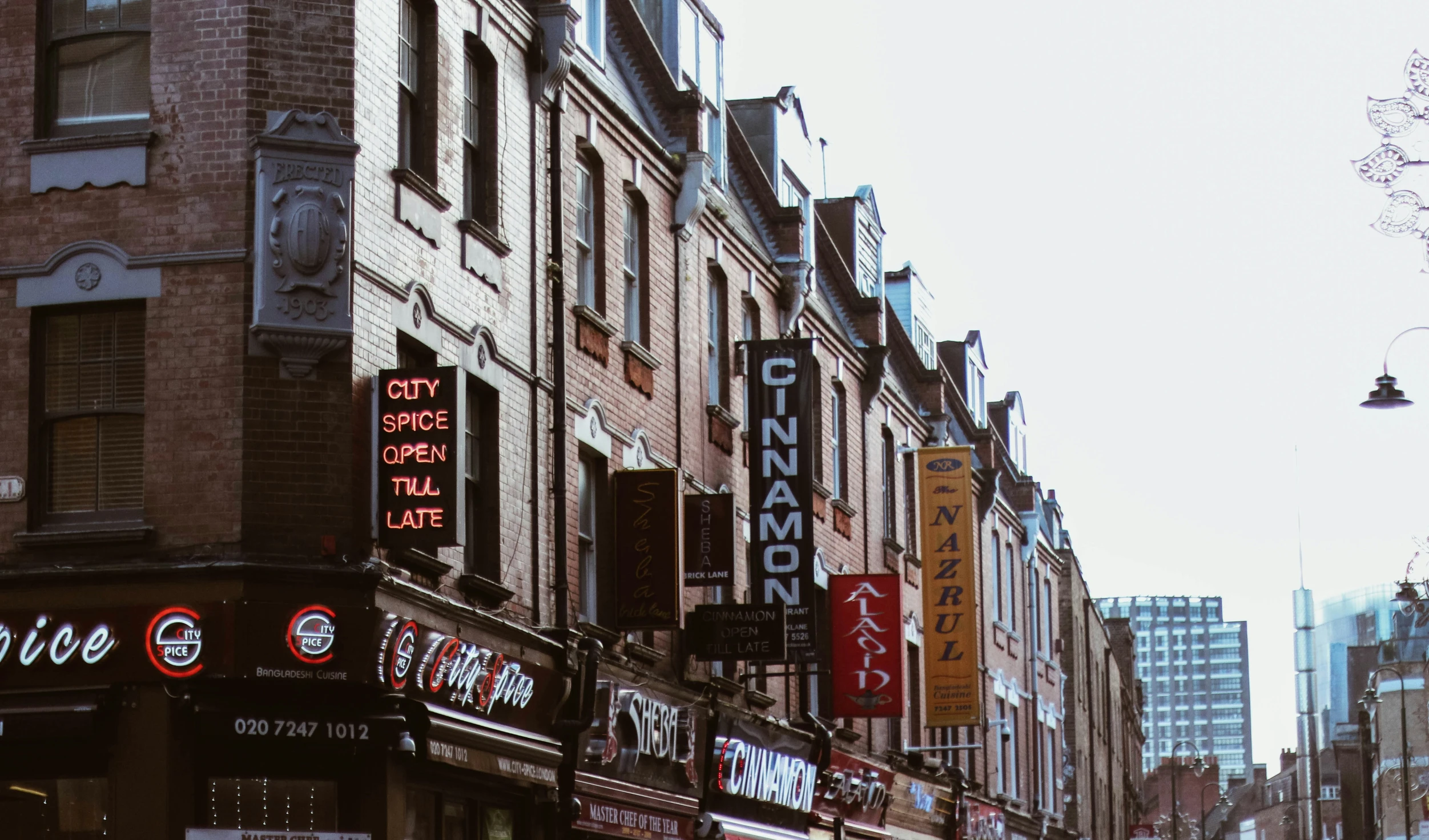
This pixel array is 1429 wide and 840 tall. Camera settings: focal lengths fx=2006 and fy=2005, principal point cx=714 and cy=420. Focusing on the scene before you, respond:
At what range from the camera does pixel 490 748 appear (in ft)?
63.4

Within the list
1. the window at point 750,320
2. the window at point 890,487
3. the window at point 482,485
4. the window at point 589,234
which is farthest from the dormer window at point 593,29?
the window at point 890,487

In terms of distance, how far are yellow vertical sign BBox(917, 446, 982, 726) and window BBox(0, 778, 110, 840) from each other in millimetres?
24490

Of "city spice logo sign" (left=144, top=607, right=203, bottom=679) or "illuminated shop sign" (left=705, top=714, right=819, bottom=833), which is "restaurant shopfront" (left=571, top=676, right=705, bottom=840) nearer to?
"illuminated shop sign" (left=705, top=714, right=819, bottom=833)

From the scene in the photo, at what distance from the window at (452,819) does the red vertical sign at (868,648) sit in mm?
12466

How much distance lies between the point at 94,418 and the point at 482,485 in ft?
14.0

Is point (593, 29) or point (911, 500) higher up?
point (593, 29)

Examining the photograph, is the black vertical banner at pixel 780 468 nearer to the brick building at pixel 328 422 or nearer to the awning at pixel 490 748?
the brick building at pixel 328 422

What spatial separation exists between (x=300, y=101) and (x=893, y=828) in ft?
79.5

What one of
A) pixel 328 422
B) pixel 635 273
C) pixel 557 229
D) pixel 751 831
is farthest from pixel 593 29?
pixel 751 831

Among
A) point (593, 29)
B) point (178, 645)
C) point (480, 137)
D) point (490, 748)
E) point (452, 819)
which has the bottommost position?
point (452, 819)

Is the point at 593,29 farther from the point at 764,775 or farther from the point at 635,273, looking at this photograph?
the point at 764,775

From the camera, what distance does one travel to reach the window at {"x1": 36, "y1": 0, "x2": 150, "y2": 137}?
18.0 metres

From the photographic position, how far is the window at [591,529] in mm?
23359

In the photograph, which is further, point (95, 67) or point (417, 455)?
point (95, 67)
